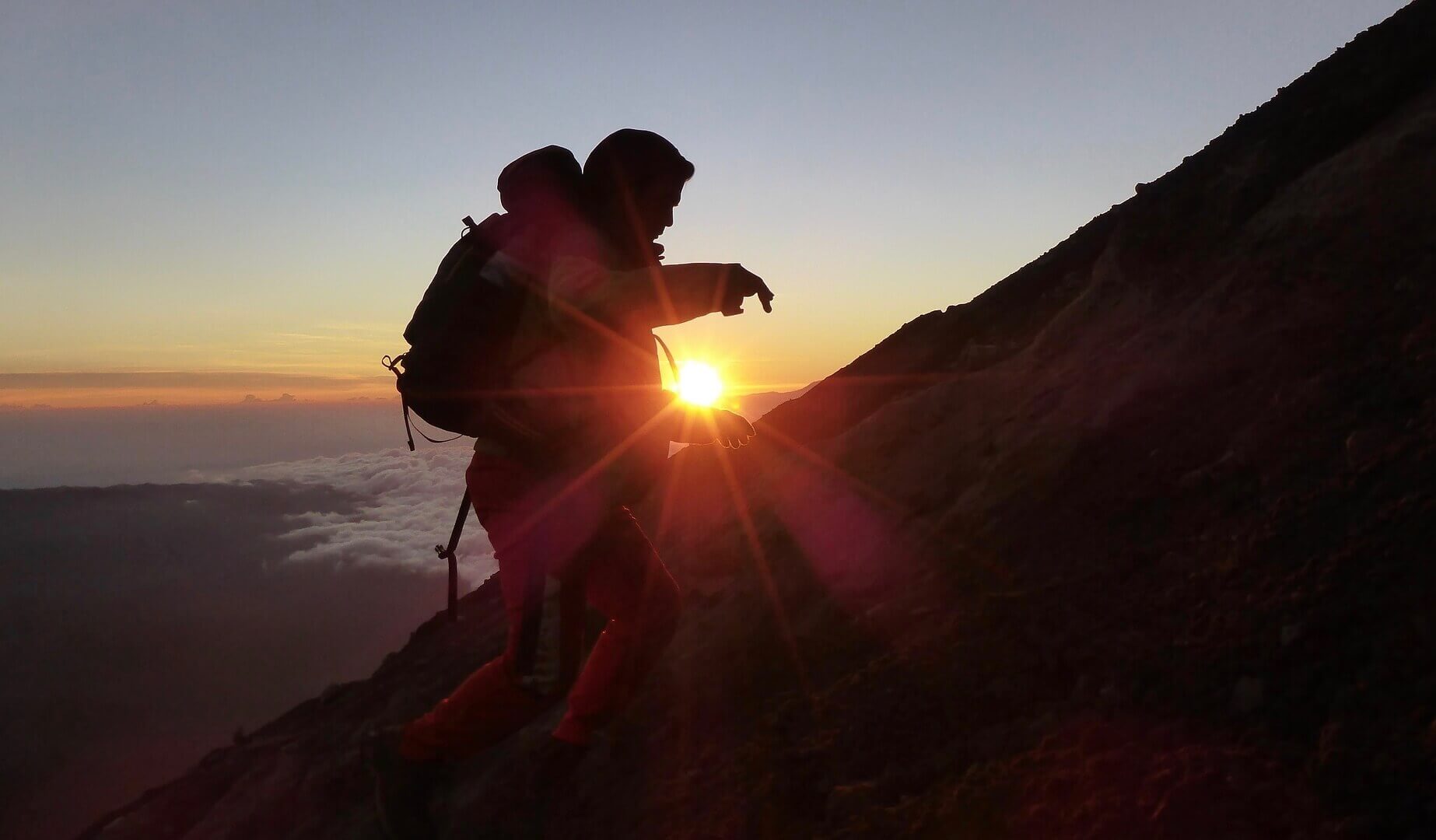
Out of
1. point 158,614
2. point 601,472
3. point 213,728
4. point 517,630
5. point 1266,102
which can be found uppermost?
point 1266,102

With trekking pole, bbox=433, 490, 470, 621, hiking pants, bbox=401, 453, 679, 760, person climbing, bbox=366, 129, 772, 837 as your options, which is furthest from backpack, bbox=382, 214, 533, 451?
trekking pole, bbox=433, 490, 470, 621

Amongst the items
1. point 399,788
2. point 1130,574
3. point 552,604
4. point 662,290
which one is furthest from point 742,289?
point 399,788

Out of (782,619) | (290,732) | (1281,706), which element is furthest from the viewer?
(290,732)

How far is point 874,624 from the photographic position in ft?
13.8

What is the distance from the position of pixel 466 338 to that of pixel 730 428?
1376mm

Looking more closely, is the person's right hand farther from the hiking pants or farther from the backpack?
the backpack

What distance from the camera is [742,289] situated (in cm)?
307

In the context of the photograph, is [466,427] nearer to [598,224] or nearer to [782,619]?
[598,224]

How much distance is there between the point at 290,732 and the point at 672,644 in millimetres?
7723

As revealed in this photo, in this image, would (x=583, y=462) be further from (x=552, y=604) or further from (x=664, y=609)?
(x=664, y=609)

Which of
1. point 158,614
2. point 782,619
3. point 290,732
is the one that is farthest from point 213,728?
point 782,619

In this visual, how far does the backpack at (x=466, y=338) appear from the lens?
3.52 metres

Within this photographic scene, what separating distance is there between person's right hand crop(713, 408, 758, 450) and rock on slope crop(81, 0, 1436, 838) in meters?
1.16

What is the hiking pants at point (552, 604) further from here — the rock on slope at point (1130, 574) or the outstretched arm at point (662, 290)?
the outstretched arm at point (662, 290)
